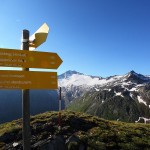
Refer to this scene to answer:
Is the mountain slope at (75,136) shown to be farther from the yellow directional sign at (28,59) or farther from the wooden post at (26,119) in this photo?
the yellow directional sign at (28,59)

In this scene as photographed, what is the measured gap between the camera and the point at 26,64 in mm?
11484

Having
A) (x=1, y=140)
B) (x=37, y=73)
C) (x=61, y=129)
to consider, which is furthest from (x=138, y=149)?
(x=37, y=73)

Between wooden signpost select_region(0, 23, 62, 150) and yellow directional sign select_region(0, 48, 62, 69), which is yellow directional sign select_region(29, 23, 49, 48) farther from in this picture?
yellow directional sign select_region(0, 48, 62, 69)

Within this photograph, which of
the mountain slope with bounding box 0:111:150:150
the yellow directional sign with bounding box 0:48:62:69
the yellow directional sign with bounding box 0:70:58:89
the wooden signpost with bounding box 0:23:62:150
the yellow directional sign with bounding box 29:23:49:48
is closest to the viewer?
the yellow directional sign with bounding box 0:70:58:89

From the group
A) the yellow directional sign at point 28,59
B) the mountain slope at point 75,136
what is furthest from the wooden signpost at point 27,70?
the mountain slope at point 75,136

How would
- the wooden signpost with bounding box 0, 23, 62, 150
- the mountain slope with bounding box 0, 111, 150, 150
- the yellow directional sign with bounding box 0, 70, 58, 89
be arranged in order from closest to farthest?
the yellow directional sign with bounding box 0, 70, 58, 89 < the wooden signpost with bounding box 0, 23, 62, 150 < the mountain slope with bounding box 0, 111, 150, 150

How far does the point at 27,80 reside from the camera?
37.0ft

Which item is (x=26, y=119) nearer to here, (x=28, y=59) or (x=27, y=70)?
(x=27, y=70)

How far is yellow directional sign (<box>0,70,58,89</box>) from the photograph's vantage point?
35.6 ft

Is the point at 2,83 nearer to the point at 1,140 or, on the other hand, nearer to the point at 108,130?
the point at 1,140

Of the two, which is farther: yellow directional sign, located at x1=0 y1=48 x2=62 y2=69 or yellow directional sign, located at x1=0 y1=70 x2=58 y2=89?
yellow directional sign, located at x1=0 y1=48 x2=62 y2=69

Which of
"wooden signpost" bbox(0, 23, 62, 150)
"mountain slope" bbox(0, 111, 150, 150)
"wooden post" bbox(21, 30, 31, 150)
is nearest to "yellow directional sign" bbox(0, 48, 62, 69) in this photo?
"wooden signpost" bbox(0, 23, 62, 150)

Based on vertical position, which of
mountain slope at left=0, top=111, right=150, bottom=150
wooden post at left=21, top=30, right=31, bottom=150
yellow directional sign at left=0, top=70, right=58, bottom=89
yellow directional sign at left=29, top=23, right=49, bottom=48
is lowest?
mountain slope at left=0, top=111, right=150, bottom=150

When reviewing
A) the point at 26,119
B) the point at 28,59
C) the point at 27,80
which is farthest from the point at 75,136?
the point at 28,59
